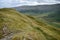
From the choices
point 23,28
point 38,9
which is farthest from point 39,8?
point 23,28

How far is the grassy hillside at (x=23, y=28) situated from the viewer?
1105 centimetres

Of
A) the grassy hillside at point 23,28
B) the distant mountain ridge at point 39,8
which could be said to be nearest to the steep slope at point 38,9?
the distant mountain ridge at point 39,8

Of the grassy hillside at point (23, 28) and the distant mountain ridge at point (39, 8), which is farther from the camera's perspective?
the distant mountain ridge at point (39, 8)

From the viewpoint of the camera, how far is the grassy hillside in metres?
11.0

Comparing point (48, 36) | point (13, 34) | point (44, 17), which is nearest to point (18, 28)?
point (13, 34)

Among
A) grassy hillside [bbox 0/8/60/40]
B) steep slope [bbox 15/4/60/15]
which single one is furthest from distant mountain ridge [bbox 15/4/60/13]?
grassy hillside [bbox 0/8/60/40]

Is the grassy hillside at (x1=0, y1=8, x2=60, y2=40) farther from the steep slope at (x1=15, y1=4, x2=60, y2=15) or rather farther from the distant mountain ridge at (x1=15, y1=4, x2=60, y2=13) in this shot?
the distant mountain ridge at (x1=15, y1=4, x2=60, y2=13)

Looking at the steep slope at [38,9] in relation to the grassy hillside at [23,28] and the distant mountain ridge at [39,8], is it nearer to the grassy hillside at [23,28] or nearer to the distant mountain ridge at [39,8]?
the distant mountain ridge at [39,8]

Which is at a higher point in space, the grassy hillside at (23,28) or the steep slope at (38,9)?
the steep slope at (38,9)

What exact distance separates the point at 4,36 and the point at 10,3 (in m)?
3.86

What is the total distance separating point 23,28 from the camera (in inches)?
461

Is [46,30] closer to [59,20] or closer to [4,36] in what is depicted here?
[59,20]

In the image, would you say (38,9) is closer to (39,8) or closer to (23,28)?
(39,8)

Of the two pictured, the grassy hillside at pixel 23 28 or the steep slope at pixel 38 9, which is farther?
the steep slope at pixel 38 9
